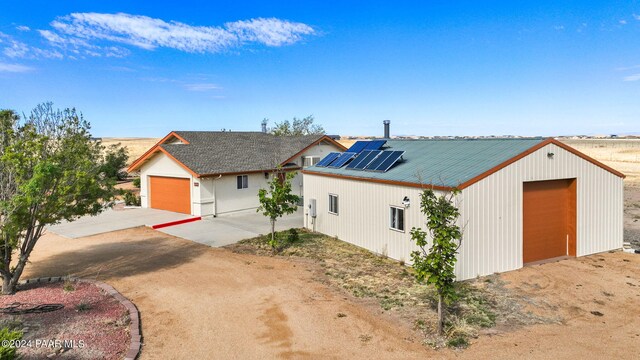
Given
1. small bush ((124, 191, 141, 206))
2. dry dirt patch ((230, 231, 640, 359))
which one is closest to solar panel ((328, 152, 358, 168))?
dry dirt patch ((230, 231, 640, 359))

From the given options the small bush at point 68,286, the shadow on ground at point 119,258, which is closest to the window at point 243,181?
the shadow on ground at point 119,258

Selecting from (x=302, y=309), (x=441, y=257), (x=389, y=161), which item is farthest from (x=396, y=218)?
(x=441, y=257)

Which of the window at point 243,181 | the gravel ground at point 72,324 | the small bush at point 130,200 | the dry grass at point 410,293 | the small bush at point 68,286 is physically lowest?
the dry grass at point 410,293

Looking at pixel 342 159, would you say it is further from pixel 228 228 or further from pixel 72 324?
pixel 72 324

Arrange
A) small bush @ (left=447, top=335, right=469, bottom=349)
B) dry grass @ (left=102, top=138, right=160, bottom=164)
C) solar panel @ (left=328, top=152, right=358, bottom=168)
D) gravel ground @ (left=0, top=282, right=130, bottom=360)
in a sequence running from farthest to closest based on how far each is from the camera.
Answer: dry grass @ (left=102, top=138, right=160, bottom=164) → solar panel @ (left=328, top=152, right=358, bottom=168) → small bush @ (left=447, top=335, right=469, bottom=349) → gravel ground @ (left=0, top=282, right=130, bottom=360)

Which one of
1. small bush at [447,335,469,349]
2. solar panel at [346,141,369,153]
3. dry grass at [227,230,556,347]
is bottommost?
small bush at [447,335,469,349]

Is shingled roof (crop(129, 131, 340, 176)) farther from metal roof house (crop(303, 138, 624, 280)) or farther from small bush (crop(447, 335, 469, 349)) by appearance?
small bush (crop(447, 335, 469, 349))

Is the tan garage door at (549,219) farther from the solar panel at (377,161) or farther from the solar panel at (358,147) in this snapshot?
the solar panel at (358,147)
